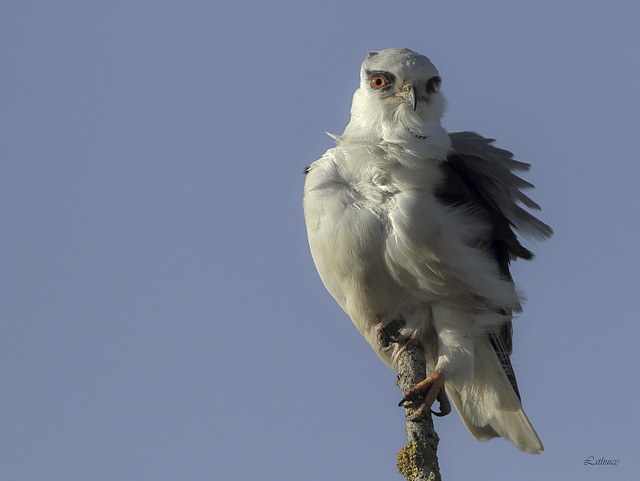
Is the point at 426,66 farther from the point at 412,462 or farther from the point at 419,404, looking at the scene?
the point at 412,462

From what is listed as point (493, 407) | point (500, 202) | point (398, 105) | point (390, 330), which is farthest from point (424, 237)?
point (493, 407)

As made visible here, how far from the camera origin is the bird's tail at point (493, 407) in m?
6.55

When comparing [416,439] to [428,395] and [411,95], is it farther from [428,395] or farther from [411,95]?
[411,95]

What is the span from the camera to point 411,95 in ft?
20.3

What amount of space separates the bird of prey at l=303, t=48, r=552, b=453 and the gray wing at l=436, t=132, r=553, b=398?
1 cm

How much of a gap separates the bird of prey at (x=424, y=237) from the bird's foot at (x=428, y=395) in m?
0.01

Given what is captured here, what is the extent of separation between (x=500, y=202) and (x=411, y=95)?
119 centimetres

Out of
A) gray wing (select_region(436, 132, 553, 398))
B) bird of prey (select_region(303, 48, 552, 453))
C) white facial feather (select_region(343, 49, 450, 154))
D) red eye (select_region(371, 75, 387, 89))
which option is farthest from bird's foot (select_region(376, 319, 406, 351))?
red eye (select_region(371, 75, 387, 89))

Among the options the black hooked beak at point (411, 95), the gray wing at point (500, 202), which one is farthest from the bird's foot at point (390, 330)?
the black hooked beak at point (411, 95)

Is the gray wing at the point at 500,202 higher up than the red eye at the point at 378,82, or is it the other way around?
the red eye at the point at 378,82

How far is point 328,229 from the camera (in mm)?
5770

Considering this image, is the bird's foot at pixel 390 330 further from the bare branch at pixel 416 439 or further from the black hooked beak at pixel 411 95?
the black hooked beak at pixel 411 95

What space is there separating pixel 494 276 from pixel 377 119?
142 cm

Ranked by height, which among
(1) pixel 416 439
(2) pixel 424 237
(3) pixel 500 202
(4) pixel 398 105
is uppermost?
(4) pixel 398 105
